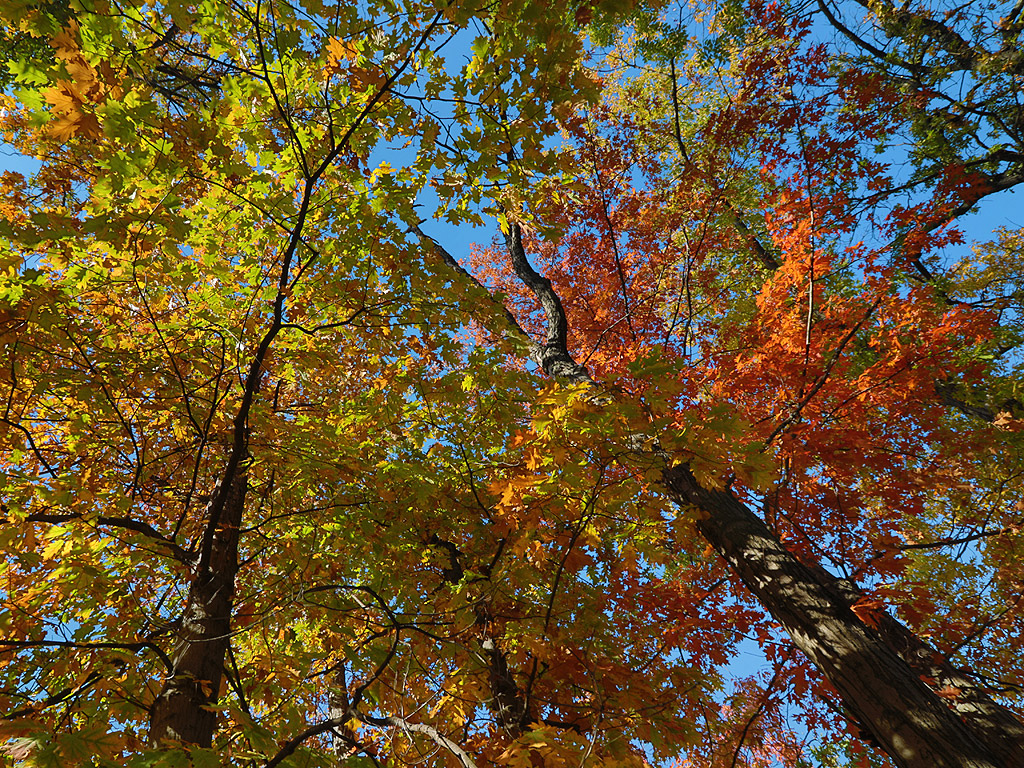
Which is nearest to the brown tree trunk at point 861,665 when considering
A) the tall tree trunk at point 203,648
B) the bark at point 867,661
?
the bark at point 867,661

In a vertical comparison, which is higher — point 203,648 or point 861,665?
point 203,648

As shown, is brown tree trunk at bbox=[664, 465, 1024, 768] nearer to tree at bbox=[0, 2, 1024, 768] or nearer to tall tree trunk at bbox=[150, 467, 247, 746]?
tree at bbox=[0, 2, 1024, 768]

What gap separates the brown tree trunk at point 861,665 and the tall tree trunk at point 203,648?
3693mm

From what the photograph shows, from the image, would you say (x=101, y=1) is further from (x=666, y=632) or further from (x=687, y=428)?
(x=666, y=632)

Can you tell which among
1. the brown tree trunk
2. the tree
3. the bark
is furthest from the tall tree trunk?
the brown tree trunk

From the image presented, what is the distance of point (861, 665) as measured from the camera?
302 cm

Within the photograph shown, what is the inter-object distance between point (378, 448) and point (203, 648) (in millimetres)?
1809

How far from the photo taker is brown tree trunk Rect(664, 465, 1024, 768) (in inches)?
106

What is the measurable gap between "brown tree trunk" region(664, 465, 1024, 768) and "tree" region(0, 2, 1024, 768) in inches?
0.8

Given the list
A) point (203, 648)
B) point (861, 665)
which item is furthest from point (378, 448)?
point (861, 665)

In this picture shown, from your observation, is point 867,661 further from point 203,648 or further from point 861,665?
point 203,648

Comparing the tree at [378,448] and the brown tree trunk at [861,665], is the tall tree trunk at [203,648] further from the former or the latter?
the brown tree trunk at [861,665]

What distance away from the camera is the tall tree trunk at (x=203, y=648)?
8.27 feet

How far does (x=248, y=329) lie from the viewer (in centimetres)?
348
